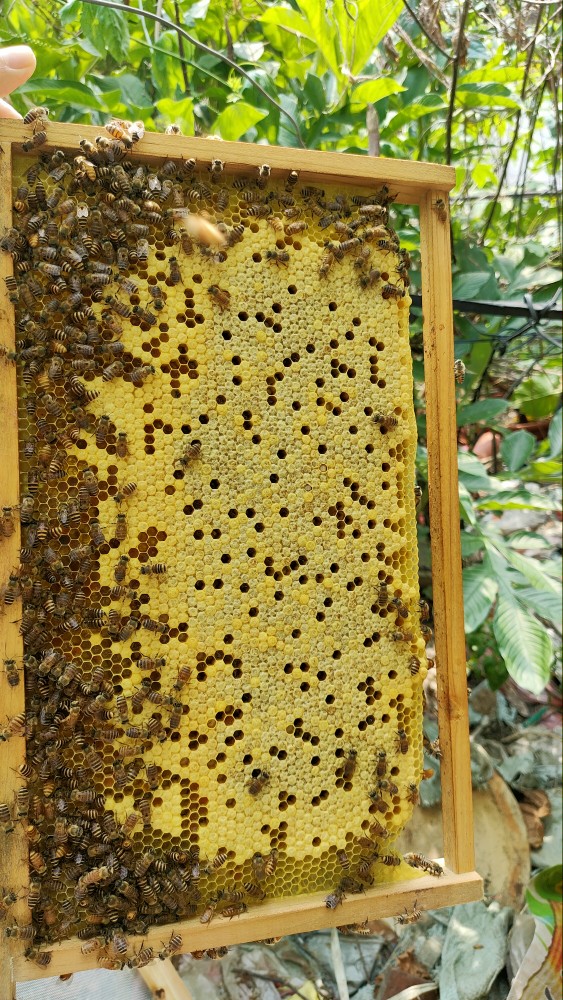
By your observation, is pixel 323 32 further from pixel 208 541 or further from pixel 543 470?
pixel 543 470

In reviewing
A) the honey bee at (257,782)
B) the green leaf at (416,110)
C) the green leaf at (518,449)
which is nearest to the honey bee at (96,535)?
the honey bee at (257,782)

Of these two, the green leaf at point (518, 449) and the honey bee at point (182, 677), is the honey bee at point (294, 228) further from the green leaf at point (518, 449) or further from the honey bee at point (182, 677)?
the green leaf at point (518, 449)

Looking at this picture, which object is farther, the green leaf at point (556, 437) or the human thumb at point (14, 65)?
the green leaf at point (556, 437)

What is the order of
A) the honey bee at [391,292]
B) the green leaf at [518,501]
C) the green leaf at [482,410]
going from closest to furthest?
1. the honey bee at [391,292]
2. the green leaf at [518,501]
3. the green leaf at [482,410]

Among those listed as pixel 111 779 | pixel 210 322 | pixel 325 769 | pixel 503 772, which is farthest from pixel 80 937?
pixel 503 772

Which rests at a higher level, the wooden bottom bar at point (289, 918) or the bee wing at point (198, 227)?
the bee wing at point (198, 227)

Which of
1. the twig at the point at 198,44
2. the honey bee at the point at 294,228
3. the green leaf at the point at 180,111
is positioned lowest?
the honey bee at the point at 294,228
